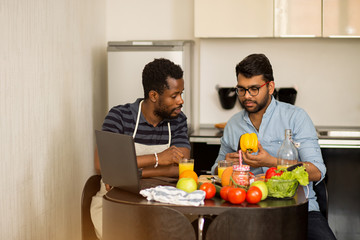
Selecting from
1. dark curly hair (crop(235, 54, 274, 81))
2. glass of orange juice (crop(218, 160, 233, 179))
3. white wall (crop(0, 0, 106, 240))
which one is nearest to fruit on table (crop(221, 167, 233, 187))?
glass of orange juice (crop(218, 160, 233, 179))

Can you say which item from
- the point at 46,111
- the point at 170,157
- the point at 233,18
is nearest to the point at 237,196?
the point at 170,157

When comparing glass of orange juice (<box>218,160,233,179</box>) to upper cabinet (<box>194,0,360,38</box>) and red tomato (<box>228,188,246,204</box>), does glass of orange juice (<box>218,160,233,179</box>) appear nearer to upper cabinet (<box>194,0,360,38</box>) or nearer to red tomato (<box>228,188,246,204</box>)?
red tomato (<box>228,188,246,204</box>)

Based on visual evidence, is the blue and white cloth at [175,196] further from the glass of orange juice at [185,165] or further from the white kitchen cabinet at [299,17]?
the white kitchen cabinet at [299,17]

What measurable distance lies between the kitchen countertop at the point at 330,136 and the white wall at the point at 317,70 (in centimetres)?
17

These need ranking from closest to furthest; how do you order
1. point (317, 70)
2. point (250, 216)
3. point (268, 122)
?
1. point (250, 216)
2. point (268, 122)
3. point (317, 70)

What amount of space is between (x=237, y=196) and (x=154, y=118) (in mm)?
1052

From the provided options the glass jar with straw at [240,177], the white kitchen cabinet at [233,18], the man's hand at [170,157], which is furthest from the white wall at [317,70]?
the glass jar with straw at [240,177]

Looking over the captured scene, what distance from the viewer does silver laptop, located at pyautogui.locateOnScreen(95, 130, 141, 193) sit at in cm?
196

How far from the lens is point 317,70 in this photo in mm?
4418

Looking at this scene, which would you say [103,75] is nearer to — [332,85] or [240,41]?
[240,41]

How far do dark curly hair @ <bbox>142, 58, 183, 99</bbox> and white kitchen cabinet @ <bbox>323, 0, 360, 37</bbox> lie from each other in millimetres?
1822

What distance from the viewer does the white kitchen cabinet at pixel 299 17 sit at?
159 inches

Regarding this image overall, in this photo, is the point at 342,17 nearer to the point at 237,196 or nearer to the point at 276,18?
the point at 276,18

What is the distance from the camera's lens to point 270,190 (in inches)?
77.0
